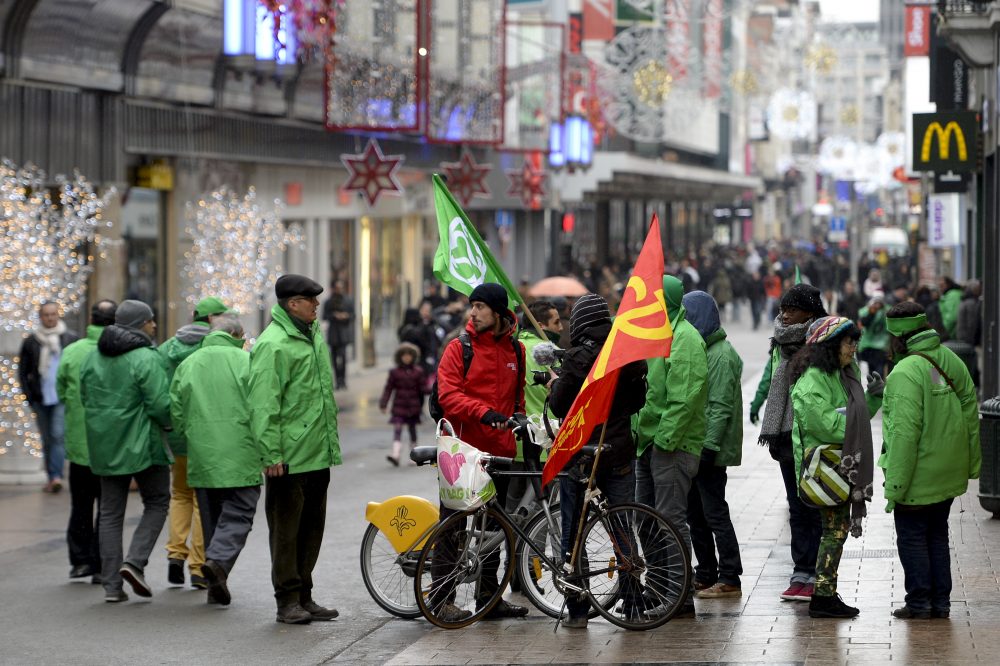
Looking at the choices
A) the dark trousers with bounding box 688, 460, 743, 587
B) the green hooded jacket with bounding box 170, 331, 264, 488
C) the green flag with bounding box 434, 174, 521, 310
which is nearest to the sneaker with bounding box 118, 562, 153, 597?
the green hooded jacket with bounding box 170, 331, 264, 488

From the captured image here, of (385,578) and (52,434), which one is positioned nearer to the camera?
(385,578)

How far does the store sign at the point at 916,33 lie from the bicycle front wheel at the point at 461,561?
1263 inches

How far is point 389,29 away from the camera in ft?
90.1

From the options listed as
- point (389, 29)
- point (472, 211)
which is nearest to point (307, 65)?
point (389, 29)

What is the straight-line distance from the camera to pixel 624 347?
8.32m

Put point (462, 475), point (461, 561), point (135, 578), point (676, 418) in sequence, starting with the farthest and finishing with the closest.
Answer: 1. point (135, 578)
2. point (676, 418)
3. point (461, 561)
4. point (462, 475)

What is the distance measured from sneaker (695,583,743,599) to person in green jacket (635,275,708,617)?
1.52 feet

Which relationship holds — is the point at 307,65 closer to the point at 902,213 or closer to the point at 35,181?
the point at 35,181

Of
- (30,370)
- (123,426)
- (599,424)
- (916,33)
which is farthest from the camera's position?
(916,33)

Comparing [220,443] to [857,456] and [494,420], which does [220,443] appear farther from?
[857,456]

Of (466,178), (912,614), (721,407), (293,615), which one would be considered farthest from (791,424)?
(466,178)

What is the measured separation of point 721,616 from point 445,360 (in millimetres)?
1897

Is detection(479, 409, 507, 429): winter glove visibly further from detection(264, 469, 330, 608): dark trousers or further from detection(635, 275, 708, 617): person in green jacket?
detection(264, 469, 330, 608): dark trousers

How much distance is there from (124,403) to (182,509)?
33.6 inches
